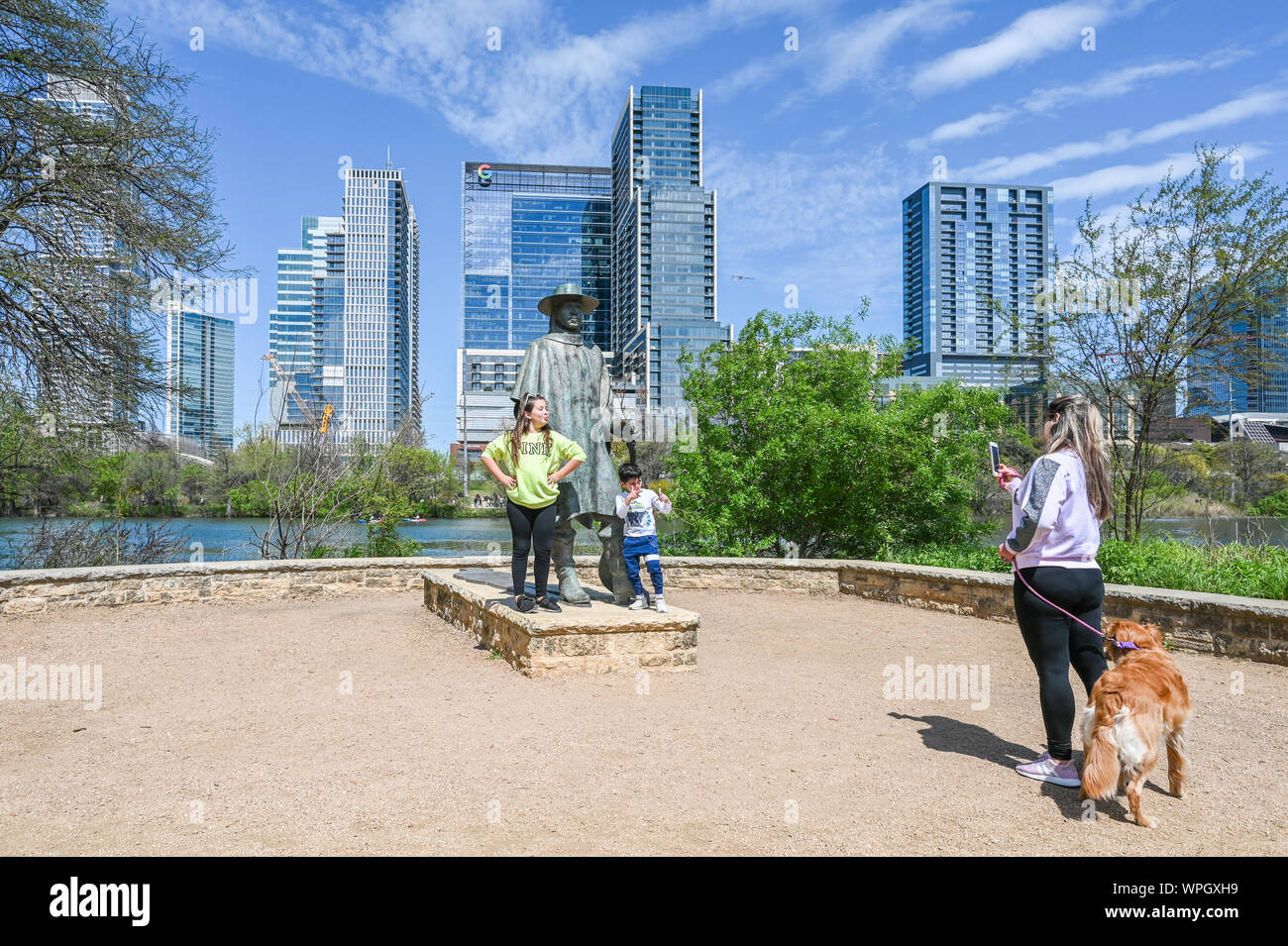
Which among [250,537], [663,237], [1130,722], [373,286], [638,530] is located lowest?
[250,537]

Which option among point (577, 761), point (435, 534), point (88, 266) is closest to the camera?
point (577, 761)

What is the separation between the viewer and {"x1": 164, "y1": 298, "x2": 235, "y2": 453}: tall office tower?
12.0 m

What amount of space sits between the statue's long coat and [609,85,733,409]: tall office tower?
4976 inches

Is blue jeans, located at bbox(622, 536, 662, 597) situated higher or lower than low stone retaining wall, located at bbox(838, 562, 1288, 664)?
higher

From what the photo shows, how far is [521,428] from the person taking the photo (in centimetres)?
600

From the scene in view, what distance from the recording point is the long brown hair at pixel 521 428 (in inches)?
Result: 233

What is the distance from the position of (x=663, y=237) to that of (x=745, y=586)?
497 feet

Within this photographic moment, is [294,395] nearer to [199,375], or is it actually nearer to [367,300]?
[199,375]

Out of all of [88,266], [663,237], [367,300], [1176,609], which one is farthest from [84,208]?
[367,300]

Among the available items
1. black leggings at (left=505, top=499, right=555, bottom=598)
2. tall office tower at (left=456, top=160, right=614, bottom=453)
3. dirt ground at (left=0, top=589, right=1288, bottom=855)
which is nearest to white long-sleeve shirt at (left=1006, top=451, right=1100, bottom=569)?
dirt ground at (left=0, top=589, right=1288, bottom=855)

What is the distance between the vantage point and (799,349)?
13.7m

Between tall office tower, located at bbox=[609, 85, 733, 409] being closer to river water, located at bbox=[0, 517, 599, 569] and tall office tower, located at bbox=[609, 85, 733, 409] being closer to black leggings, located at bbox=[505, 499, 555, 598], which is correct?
river water, located at bbox=[0, 517, 599, 569]

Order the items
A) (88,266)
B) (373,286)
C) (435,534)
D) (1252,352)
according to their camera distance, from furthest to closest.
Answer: (373,286) → (435,534) → (1252,352) → (88,266)

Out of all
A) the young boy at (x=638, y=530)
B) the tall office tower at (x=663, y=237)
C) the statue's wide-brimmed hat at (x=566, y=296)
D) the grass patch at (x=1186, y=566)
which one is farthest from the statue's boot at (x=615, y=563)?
the tall office tower at (x=663, y=237)
